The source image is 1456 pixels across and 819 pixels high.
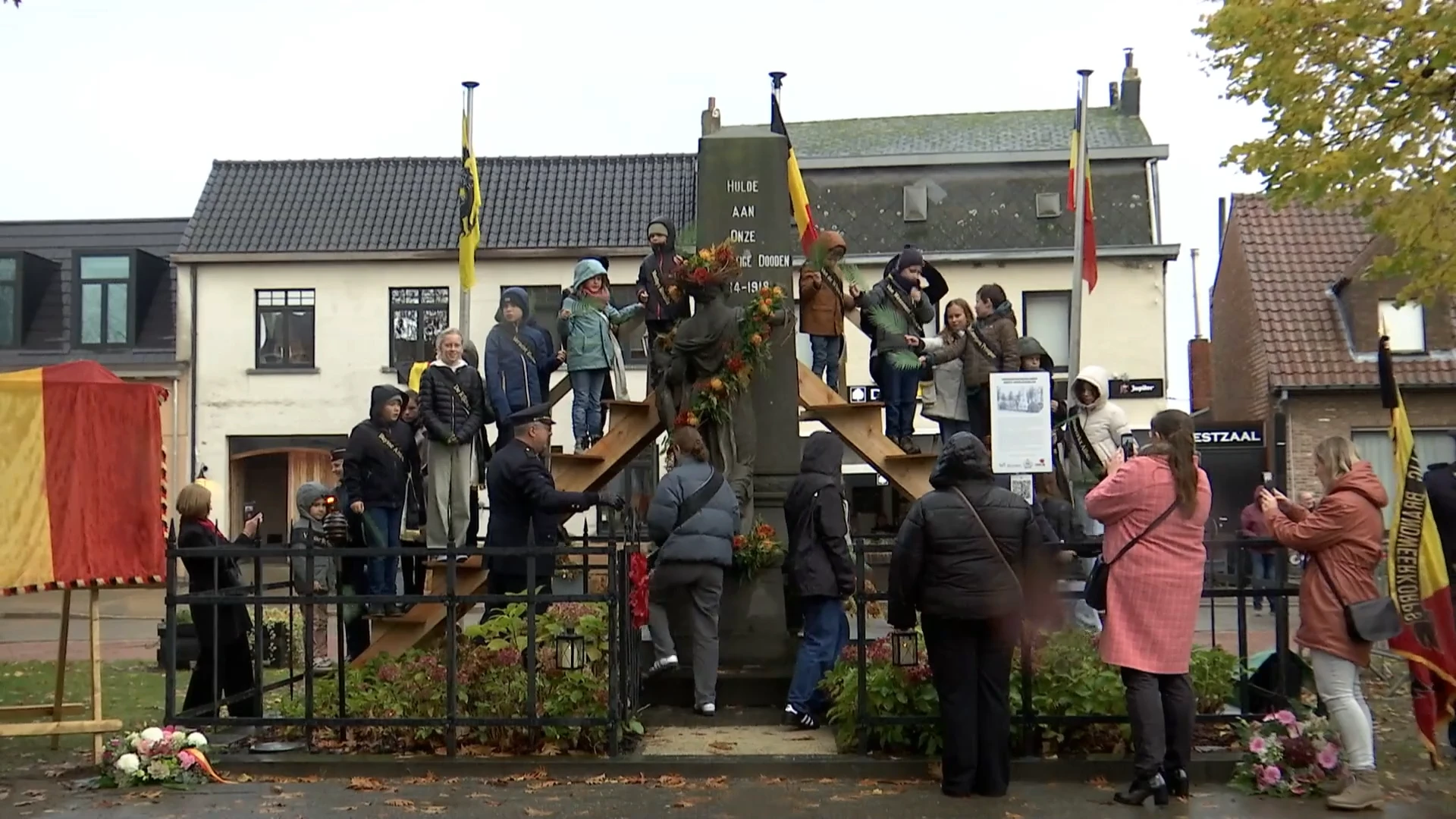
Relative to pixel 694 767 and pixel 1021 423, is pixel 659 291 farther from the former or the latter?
pixel 694 767

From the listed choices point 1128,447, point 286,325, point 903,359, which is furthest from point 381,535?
point 286,325

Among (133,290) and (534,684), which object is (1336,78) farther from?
(133,290)

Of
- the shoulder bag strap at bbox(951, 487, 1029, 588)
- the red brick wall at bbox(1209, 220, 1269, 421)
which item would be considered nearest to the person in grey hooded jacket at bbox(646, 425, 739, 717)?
the shoulder bag strap at bbox(951, 487, 1029, 588)

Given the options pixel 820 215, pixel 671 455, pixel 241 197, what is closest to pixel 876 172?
pixel 820 215

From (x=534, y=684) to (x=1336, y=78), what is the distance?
1223 centimetres

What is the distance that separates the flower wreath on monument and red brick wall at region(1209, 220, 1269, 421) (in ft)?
73.8

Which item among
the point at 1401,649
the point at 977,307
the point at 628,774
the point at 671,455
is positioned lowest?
the point at 628,774

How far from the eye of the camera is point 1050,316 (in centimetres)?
3241

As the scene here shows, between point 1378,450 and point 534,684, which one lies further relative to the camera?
point 1378,450

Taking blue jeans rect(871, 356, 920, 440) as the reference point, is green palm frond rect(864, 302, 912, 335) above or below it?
above

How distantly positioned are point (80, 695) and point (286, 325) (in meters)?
20.8

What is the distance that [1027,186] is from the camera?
32.8 meters

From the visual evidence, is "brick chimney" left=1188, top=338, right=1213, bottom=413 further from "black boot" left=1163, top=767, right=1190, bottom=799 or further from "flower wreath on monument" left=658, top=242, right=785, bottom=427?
"black boot" left=1163, top=767, right=1190, bottom=799

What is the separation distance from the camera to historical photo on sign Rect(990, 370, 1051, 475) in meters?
11.0
